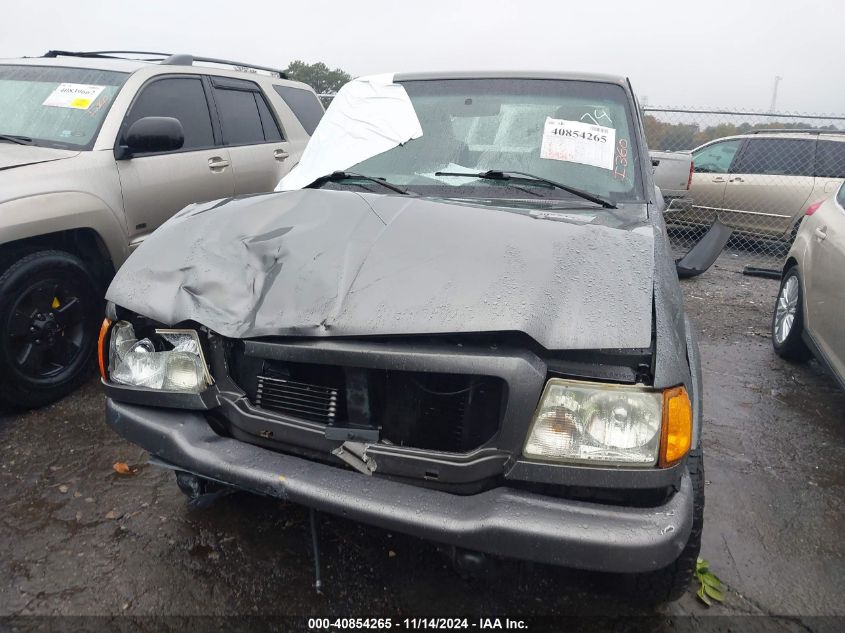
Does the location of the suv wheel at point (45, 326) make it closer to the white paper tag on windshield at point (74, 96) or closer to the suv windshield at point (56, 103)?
the suv windshield at point (56, 103)

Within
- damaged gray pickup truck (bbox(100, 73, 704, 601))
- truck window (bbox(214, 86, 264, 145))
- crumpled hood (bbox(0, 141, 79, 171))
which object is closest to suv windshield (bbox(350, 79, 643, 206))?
damaged gray pickup truck (bbox(100, 73, 704, 601))

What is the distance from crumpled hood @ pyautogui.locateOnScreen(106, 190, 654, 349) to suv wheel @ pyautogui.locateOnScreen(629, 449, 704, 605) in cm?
51

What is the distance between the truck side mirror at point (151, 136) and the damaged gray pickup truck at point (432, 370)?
163cm

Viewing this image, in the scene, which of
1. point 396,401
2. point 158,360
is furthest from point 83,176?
point 396,401

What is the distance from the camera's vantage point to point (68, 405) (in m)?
3.34

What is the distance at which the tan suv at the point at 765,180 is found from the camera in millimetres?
7543

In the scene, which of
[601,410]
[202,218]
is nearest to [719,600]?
[601,410]

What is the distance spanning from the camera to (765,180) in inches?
311

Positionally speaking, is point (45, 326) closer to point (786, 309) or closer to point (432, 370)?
point (432, 370)

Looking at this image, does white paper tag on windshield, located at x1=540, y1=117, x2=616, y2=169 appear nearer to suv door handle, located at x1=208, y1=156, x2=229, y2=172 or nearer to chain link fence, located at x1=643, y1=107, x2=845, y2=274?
suv door handle, located at x1=208, y1=156, x2=229, y2=172

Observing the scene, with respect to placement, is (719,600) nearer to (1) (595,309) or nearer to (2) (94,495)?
(1) (595,309)

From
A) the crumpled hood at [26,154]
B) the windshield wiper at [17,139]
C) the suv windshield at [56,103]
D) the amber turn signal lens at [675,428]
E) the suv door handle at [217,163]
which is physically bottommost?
the amber turn signal lens at [675,428]

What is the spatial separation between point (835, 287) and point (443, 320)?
2962 millimetres

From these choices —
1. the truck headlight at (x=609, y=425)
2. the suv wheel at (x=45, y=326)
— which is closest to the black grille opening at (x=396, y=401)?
the truck headlight at (x=609, y=425)
